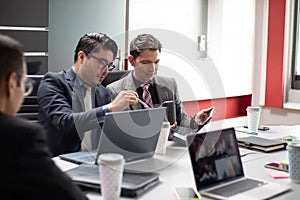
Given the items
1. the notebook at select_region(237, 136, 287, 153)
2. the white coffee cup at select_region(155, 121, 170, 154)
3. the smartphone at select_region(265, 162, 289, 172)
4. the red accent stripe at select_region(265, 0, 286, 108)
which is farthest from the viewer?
the red accent stripe at select_region(265, 0, 286, 108)

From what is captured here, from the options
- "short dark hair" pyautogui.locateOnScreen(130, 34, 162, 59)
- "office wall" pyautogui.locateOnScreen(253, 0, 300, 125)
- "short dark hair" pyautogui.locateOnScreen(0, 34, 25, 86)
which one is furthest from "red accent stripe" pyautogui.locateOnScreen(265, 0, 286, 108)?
"short dark hair" pyautogui.locateOnScreen(0, 34, 25, 86)

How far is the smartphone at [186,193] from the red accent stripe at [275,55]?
9.86 feet

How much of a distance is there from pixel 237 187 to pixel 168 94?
1.18 m

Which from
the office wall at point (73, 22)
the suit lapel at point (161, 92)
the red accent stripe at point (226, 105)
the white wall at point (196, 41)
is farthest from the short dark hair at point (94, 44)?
the red accent stripe at point (226, 105)

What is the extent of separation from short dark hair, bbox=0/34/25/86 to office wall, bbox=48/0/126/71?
5.49 feet

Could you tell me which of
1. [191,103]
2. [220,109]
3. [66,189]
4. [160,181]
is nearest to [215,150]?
[160,181]

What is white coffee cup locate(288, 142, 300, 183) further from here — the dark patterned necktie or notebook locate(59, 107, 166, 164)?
the dark patterned necktie

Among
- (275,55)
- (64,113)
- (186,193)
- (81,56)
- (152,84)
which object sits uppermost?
(275,55)

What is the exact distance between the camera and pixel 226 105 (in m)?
4.29

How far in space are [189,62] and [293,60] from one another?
1169mm

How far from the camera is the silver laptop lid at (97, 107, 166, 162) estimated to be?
1676 millimetres

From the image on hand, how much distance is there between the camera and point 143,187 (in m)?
1.47

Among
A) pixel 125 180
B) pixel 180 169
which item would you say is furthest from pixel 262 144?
pixel 125 180

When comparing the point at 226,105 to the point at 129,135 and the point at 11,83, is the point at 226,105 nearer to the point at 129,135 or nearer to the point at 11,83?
the point at 129,135
